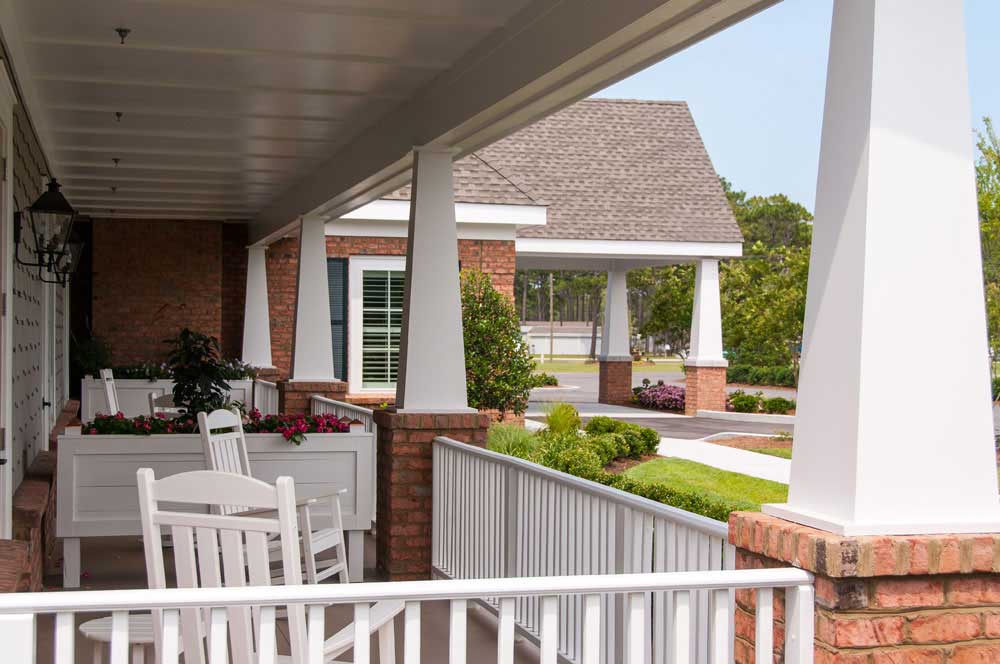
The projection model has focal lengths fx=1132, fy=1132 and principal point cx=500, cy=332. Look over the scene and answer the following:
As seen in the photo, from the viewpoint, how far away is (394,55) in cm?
612

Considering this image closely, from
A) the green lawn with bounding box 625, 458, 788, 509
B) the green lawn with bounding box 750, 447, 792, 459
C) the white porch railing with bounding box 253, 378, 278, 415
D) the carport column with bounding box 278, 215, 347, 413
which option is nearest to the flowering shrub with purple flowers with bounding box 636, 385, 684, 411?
the green lawn with bounding box 750, 447, 792, 459

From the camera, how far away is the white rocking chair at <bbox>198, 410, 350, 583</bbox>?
16.1 feet

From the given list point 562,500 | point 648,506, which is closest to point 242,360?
point 562,500

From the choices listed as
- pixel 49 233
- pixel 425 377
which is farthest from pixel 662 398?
pixel 425 377

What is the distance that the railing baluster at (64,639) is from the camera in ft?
7.35

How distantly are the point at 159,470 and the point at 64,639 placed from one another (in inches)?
199

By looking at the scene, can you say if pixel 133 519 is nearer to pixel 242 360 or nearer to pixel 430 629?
pixel 430 629

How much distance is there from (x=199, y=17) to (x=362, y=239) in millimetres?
10310

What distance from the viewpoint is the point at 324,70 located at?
650 cm

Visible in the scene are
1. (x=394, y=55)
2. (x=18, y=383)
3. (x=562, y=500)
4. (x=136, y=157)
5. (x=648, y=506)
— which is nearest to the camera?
(x=648, y=506)

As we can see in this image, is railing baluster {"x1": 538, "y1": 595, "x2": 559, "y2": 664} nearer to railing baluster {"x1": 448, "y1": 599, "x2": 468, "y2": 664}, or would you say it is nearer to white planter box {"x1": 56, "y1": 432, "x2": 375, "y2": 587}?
railing baluster {"x1": 448, "y1": 599, "x2": 468, "y2": 664}

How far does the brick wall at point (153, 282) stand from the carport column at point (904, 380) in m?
13.7

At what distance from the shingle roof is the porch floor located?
1255 centimetres

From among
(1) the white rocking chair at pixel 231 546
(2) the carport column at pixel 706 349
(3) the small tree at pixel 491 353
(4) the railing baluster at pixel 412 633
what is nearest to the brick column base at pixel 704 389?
(2) the carport column at pixel 706 349
